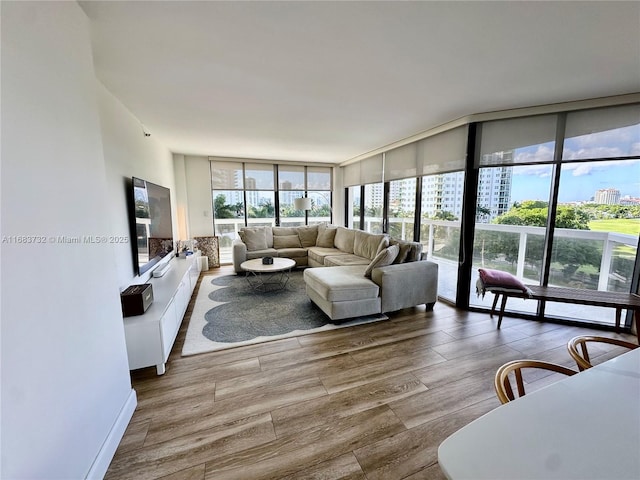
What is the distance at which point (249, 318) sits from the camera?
10.2 feet

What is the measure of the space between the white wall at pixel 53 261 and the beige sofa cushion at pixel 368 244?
332 cm

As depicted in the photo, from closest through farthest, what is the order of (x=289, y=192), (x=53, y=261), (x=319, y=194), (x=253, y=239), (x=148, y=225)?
1. (x=53, y=261)
2. (x=148, y=225)
3. (x=253, y=239)
4. (x=289, y=192)
5. (x=319, y=194)

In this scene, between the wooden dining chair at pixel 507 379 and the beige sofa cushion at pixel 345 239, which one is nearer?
the wooden dining chair at pixel 507 379

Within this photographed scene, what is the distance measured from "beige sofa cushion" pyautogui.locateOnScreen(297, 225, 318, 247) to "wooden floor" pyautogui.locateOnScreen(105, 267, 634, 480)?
126 inches

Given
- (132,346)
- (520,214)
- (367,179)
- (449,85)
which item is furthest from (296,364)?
(367,179)

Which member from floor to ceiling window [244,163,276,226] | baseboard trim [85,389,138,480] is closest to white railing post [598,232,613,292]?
baseboard trim [85,389,138,480]

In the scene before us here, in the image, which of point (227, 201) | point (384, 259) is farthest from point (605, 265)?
point (227, 201)

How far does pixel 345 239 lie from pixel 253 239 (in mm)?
1863

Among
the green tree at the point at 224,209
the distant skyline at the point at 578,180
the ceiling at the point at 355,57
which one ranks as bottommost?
the green tree at the point at 224,209

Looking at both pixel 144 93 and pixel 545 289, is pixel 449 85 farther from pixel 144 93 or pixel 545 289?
pixel 144 93

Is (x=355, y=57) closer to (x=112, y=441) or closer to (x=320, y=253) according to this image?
(x=112, y=441)

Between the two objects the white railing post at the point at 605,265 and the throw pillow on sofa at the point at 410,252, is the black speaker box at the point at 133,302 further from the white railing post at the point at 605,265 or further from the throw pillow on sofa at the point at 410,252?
the white railing post at the point at 605,265

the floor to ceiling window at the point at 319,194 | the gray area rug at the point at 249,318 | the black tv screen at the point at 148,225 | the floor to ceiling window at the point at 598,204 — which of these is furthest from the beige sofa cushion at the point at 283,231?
the floor to ceiling window at the point at 598,204

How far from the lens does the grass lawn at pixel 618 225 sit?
2641 mm
